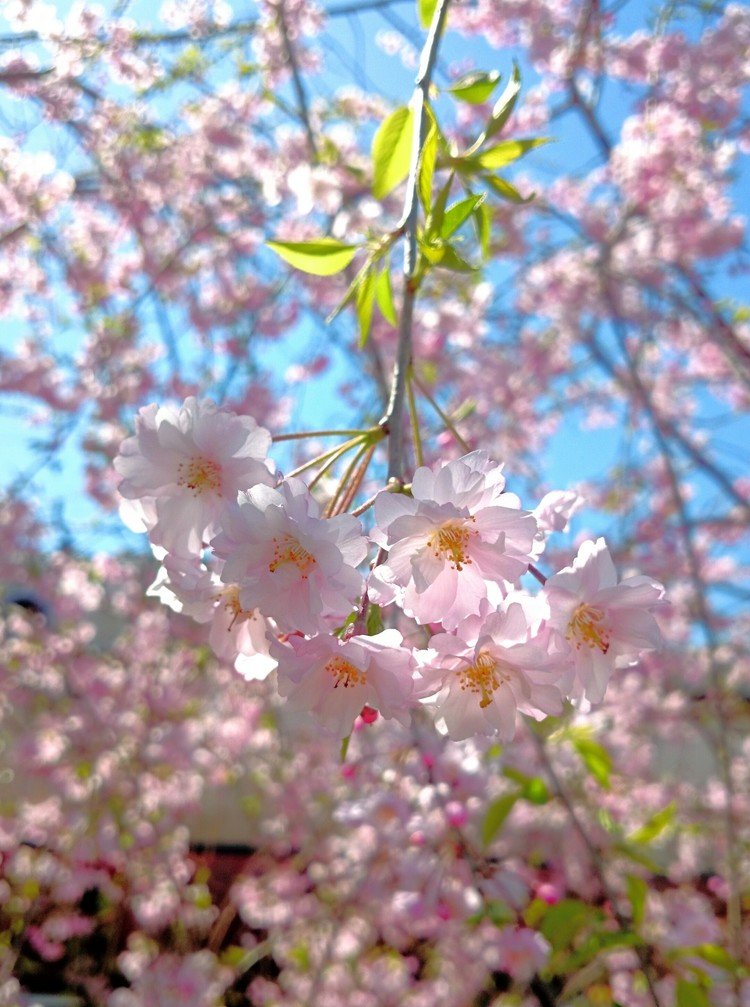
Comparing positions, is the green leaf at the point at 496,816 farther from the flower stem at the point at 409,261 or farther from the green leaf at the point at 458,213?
the green leaf at the point at 458,213

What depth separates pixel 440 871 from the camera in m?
2.17

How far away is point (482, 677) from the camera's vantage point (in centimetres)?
79

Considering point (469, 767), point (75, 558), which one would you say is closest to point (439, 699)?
point (469, 767)

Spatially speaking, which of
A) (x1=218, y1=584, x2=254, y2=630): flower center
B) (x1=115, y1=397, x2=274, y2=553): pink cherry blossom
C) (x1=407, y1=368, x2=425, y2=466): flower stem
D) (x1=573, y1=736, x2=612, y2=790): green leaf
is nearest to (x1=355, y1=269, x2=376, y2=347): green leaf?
(x1=407, y1=368, x2=425, y2=466): flower stem

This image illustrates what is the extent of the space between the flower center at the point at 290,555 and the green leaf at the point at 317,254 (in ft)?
1.58

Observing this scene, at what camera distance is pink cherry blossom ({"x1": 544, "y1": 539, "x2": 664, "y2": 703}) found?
2.57 ft

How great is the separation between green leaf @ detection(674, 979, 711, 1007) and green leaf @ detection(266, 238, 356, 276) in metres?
1.51

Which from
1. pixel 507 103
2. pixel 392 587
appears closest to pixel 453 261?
pixel 507 103

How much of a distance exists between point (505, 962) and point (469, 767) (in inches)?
28.2

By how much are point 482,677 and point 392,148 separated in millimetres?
845

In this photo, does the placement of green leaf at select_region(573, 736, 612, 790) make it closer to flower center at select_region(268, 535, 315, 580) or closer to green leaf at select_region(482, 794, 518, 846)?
green leaf at select_region(482, 794, 518, 846)

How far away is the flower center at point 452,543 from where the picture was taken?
747mm

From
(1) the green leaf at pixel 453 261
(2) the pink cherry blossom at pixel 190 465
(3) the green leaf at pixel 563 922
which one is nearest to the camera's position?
(2) the pink cherry blossom at pixel 190 465

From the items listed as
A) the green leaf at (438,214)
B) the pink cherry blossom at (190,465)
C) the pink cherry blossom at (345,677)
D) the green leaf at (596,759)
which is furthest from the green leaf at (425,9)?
the green leaf at (596,759)
